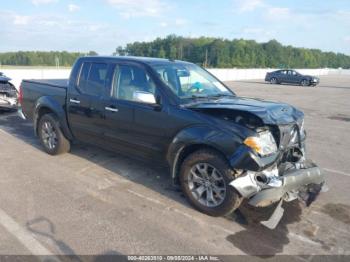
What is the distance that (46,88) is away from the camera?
6309mm

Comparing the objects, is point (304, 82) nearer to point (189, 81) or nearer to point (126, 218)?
point (189, 81)

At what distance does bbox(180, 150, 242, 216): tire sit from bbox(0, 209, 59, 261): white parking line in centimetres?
179

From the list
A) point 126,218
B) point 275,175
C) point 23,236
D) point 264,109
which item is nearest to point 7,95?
point 23,236

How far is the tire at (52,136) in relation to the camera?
20.0 feet

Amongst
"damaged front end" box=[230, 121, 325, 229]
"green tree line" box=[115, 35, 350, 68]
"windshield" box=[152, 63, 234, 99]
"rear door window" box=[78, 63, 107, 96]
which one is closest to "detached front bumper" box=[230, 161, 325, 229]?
"damaged front end" box=[230, 121, 325, 229]

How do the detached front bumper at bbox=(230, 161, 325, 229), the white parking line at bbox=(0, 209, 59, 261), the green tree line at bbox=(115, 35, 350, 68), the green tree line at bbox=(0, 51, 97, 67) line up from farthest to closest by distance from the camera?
the green tree line at bbox=(115, 35, 350, 68), the green tree line at bbox=(0, 51, 97, 67), the detached front bumper at bbox=(230, 161, 325, 229), the white parking line at bbox=(0, 209, 59, 261)

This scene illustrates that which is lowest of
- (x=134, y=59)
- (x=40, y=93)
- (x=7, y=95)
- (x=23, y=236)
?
(x=23, y=236)

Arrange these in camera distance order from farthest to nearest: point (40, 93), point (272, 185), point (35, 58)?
point (35, 58)
point (40, 93)
point (272, 185)

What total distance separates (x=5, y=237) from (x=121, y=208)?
1314 millimetres

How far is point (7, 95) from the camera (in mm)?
10141

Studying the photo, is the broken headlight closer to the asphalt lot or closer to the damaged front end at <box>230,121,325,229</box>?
the damaged front end at <box>230,121,325,229</box>

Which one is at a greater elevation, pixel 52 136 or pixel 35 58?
pixel 35 58

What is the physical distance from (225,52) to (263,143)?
93.1 meters

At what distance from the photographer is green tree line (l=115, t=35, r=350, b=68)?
86875mm
